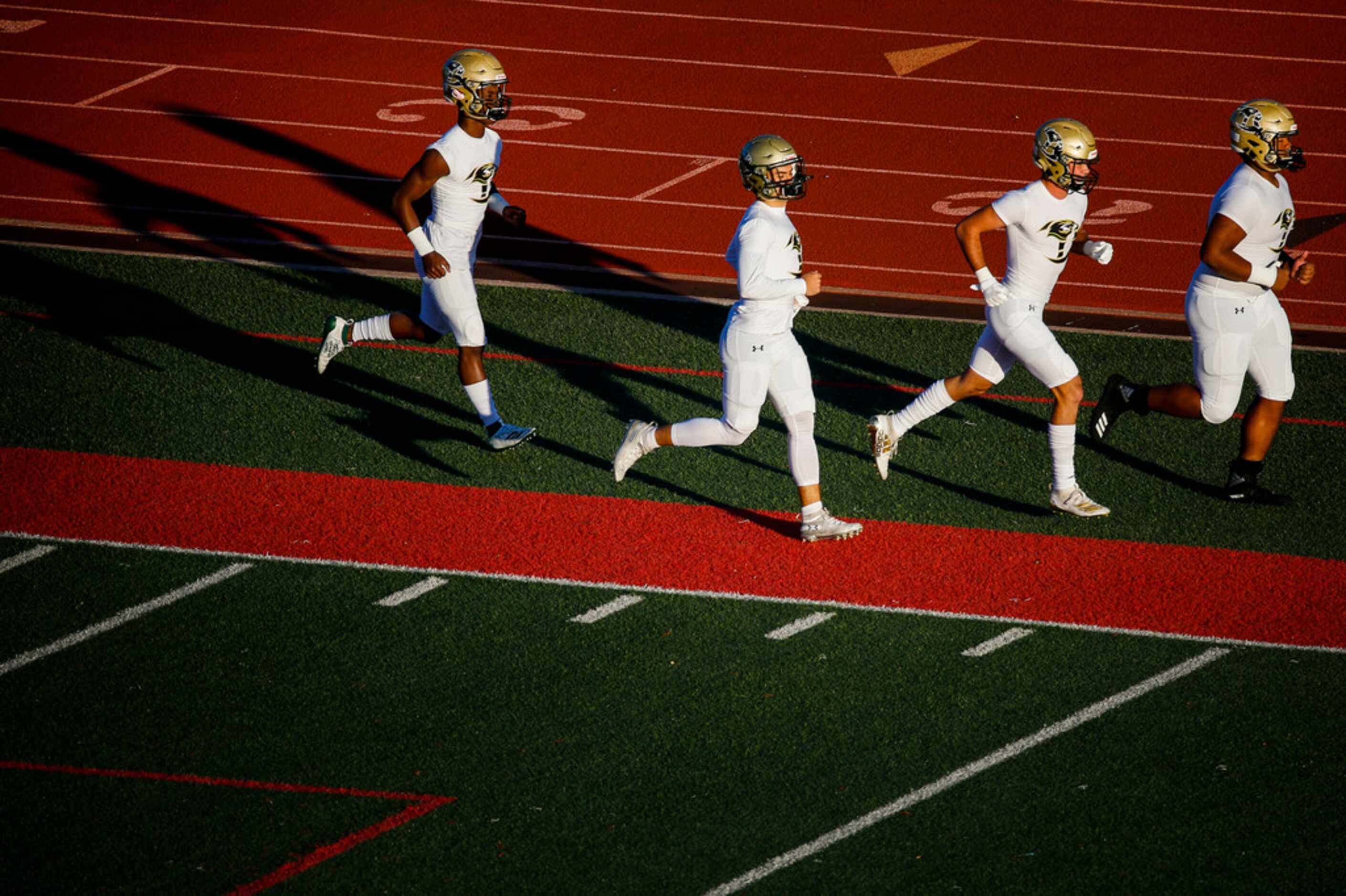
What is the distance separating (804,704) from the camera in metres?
6.58

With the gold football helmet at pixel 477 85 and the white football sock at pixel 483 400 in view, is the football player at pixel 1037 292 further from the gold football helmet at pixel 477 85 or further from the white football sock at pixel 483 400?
the gold football helmet at pixel 477 85

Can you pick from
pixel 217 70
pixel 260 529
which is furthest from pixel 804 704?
pixel 217 70

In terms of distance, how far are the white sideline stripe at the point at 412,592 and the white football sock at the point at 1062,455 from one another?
3306mm

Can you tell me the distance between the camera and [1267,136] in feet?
25.0

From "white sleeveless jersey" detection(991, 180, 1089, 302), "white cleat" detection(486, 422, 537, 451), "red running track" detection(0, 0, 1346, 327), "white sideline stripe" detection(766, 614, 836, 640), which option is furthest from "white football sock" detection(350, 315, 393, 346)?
"white sleeveless jersey" detection(991, 180, 1089, 302)

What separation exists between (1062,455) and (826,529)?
54.6 inches

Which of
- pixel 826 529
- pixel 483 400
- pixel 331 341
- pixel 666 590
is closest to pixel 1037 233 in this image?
pixel 826 529

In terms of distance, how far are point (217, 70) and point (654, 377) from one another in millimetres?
7458

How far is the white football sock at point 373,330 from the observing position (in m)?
8.80

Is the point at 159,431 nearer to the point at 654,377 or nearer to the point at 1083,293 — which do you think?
the point at 654,377

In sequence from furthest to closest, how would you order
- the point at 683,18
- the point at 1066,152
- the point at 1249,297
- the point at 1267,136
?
the point at 683,18, the point at 1249,297, the point at 1267,136, the point at 1066,152

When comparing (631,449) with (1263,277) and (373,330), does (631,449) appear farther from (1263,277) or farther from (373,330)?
(1263,277)

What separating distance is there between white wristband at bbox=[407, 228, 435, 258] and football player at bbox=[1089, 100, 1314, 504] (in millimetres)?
4121

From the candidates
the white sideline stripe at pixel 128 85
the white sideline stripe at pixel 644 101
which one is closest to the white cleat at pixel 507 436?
the white sideline stripe at pixel 644 101
